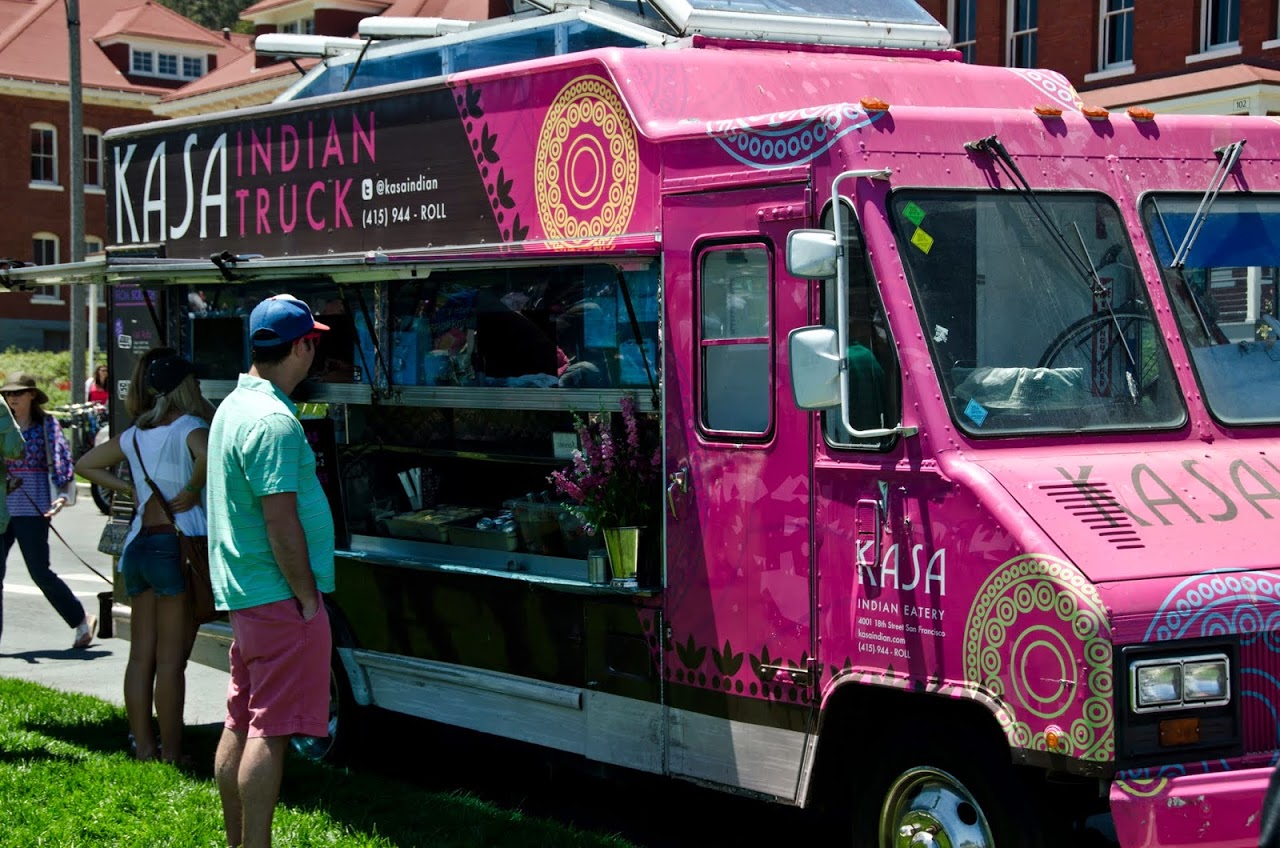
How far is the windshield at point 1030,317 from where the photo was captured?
553 cm

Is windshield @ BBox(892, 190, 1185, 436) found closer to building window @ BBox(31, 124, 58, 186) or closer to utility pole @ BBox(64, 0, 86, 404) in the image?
utility pole @ BBox(64, 0, 86, 404)

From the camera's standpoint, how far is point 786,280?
19.4 ft

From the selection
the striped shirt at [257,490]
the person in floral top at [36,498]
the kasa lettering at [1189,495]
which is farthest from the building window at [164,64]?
the kasa lettering at [1189,495]

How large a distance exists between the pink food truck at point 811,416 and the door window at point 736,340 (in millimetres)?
16

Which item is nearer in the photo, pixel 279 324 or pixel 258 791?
pixel 258 791

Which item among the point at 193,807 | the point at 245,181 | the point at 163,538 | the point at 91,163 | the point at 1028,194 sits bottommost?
the point at 193,807

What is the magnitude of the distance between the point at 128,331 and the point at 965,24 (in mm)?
17340

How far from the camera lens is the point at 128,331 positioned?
31.7ft

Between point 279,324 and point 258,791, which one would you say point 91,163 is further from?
point 258,791

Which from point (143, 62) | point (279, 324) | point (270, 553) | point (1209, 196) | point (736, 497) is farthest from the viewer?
point (143, 62)

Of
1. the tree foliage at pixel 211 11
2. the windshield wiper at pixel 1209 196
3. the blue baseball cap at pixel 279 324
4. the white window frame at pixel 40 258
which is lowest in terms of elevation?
the blue baseball cap at pixel 279 324

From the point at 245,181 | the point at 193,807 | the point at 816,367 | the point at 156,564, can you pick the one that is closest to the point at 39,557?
the point at 245,181

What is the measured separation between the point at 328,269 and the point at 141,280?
180 centimetres

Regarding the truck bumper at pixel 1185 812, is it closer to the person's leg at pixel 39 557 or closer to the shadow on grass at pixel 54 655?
the shadow on grass at pixel 54 655
